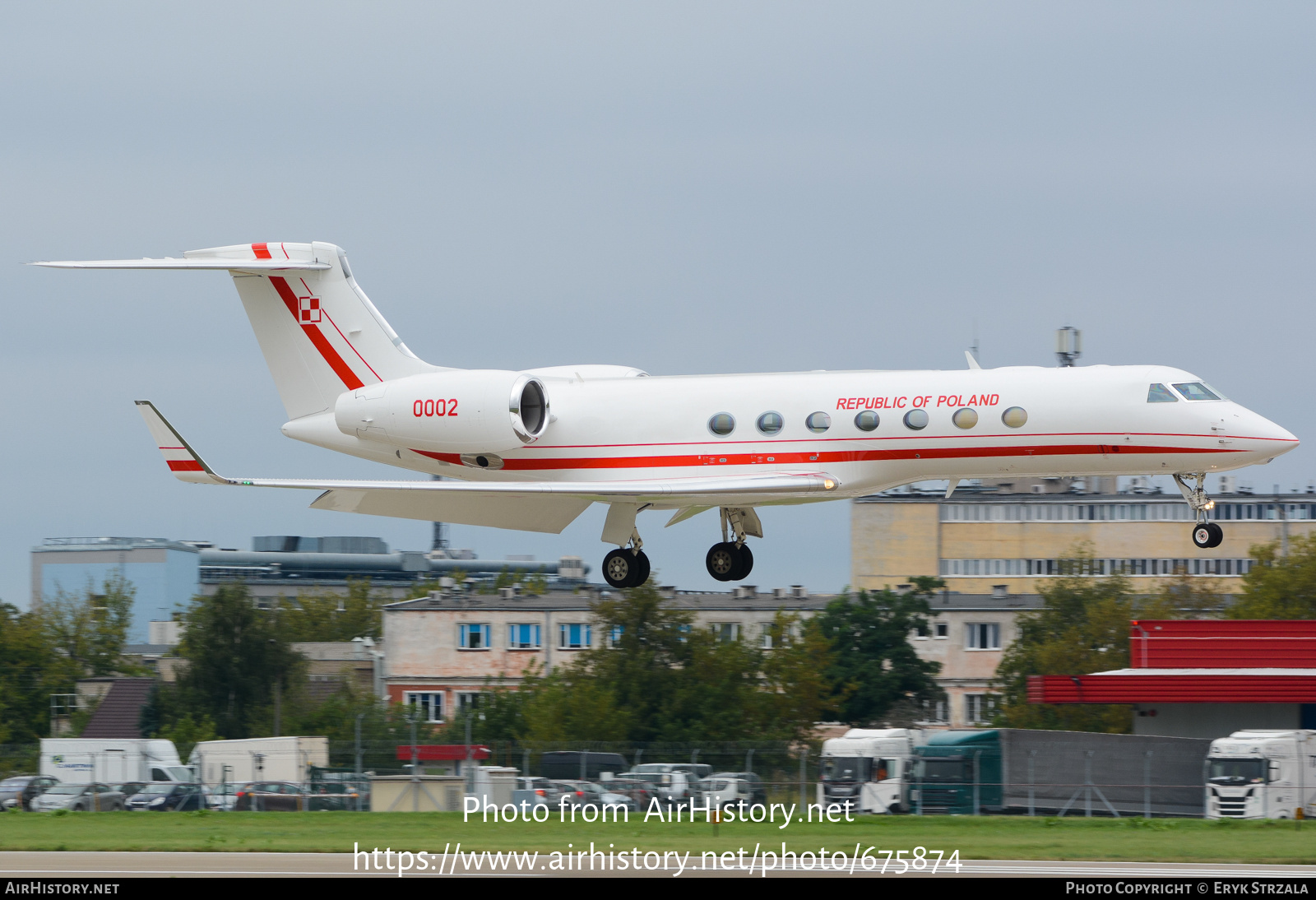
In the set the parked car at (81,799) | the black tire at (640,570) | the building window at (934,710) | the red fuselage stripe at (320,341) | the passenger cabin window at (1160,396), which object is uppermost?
the red fuselage stripe at (320,341)

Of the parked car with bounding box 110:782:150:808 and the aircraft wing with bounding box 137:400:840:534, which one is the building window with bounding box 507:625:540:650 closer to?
the parked car with bounding box 110:782:150:808

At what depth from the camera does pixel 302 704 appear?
214ft

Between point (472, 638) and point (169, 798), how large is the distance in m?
33.1

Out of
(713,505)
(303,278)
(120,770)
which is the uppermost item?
(303,278)

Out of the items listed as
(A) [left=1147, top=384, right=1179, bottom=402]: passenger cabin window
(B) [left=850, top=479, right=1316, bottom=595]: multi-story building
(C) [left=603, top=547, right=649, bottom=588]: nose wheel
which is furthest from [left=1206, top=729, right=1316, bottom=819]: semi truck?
(B) [left=850, top=479, right=1316, bottom=595]: multi-story building

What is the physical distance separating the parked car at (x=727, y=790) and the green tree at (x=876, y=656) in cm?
3213

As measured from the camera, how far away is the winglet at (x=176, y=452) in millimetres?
26672

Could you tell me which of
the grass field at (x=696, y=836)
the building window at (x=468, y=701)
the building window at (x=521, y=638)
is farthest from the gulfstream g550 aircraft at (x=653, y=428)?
the building window at (x=521, y=638)

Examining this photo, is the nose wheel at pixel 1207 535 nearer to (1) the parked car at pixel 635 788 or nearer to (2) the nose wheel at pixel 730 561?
(2) the nose wheel at pixel 730 561
